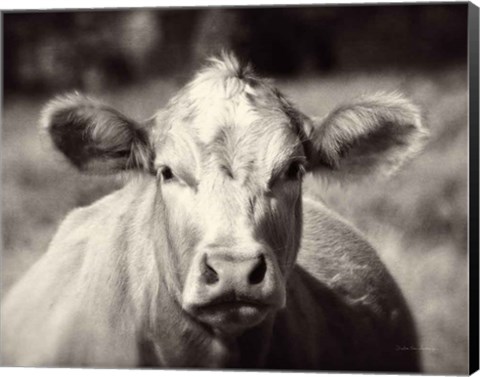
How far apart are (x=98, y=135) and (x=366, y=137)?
152 centimetres

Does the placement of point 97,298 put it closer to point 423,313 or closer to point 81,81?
point 81,81

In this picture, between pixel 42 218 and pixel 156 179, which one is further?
pixel 42 218

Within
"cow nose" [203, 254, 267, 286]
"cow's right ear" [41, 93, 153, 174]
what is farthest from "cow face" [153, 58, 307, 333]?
"cow's right ear" [41, 93, 153, 174]

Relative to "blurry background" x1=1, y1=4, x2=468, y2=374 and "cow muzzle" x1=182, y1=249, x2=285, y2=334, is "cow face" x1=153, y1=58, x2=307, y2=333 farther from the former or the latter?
"blurry background" x1=1, y1=4, x2=468, y2=374

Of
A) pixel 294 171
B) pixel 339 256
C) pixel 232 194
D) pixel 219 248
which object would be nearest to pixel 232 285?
pixel 219 248

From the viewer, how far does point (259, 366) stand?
8.26 m

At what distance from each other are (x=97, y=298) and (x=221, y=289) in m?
1.29

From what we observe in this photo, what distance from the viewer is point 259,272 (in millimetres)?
7504

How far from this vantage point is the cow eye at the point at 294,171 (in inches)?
311

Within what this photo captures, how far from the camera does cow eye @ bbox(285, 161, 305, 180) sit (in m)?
7.90

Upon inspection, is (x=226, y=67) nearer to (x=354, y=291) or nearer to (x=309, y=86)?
(x=309, y=86)

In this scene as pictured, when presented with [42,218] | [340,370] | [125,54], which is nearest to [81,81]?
[125,54]
